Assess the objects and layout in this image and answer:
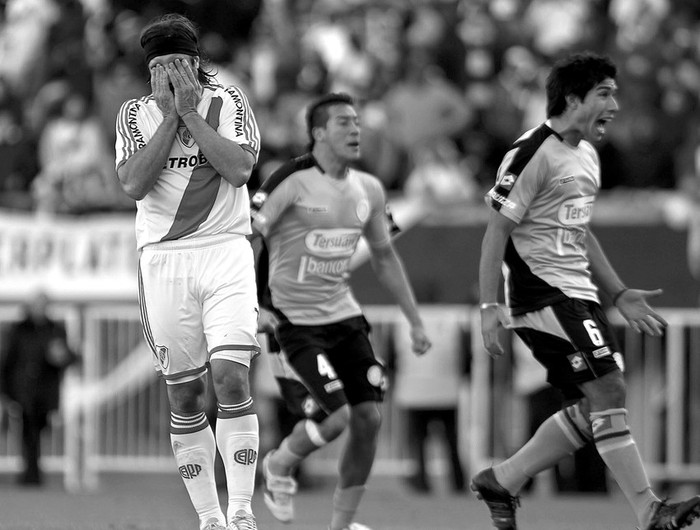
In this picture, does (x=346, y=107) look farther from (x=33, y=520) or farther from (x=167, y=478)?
(x=167, y=478)

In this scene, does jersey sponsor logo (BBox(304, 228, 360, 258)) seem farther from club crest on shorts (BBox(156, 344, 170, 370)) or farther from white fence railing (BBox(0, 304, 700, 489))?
white fence railing (BBox(0, 304, 700, 489))

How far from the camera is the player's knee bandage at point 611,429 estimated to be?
7.91m

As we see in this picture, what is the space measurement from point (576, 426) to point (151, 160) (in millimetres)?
2793

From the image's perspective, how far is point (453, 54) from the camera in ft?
56.9

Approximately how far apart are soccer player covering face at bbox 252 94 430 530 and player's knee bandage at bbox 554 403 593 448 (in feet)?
4.86

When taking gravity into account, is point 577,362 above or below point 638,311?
below

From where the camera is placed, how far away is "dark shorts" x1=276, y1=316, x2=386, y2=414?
30.3ft

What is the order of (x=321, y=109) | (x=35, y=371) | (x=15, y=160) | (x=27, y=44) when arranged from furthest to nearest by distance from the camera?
(x=27, y=44)
(x=15, y=160)
(x=35, y=371)
(x=321, y=109)

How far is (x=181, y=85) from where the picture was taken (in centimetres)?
731

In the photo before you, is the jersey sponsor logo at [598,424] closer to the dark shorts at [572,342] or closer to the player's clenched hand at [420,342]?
the dark shorts at [572,342]

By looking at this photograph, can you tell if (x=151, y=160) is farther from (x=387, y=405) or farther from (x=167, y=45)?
(x=387, y=405)

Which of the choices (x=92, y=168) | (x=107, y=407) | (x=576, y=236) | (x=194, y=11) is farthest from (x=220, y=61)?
(x=576, y=236)

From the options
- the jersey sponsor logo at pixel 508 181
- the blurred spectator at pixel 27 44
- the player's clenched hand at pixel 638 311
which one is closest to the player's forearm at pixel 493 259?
the jersey sponsor logo at pixel 508 181

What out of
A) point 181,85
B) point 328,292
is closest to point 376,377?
point 328,292
